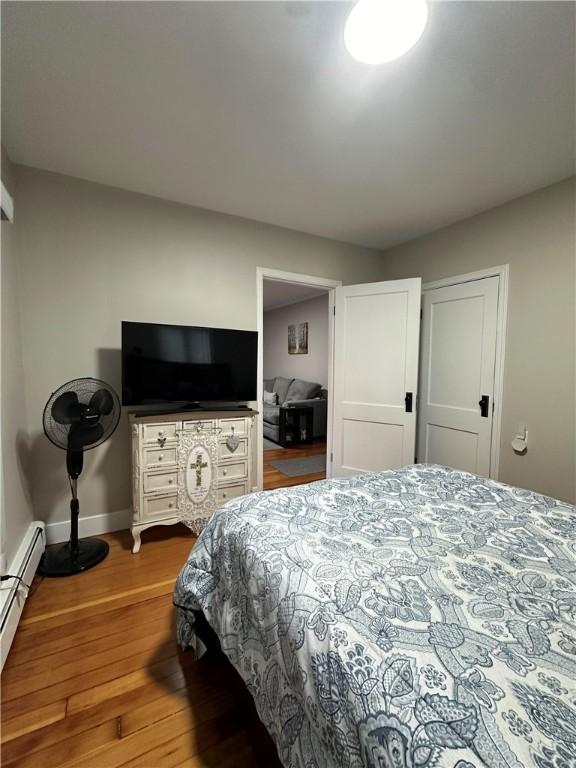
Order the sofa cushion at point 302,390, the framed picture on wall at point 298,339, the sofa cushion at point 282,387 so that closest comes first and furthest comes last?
1. the sofa cushion at point 302,390
2. the sofa cushion at point 282,387
3. the framed picture on wall at point 298,339

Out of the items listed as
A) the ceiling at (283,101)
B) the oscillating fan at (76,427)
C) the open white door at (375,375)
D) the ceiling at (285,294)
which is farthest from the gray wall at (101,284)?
the ceiling at (285,294)

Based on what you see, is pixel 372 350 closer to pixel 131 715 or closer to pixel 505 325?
pixel 505 325

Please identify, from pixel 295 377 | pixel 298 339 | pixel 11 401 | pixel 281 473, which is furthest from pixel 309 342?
pixel 11 401

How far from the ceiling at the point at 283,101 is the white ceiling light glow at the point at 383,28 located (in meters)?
0.07

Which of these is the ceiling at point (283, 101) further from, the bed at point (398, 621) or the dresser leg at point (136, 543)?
the dresser leg at point (136, 543)

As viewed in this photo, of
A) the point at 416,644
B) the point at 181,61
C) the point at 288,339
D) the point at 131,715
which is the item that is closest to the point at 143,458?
the point at 131,715

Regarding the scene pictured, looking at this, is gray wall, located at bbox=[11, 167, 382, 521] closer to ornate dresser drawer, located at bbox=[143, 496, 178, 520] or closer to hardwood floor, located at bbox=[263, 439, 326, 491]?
ornate dresser drawer, located at bbox=[143, 496, 178, 520]

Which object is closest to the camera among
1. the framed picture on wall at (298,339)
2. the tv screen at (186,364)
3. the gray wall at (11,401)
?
the gray wall at (11,401)

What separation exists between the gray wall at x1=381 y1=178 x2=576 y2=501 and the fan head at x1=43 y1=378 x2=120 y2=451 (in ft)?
9.47

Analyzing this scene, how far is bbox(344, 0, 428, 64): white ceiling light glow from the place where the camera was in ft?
3.65

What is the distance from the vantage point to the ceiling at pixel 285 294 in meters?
5.36

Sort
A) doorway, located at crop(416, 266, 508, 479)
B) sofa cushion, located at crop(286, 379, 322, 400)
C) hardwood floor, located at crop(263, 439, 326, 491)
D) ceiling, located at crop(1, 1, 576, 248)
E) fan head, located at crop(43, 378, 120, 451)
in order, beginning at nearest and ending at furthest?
ceiling, located at crop(1, 1, 576, 248) → fan head, located at crop(43, 378, 120, 451) → doorway, located at crop(416, 266, 508, 479) → hardwood floor, located at crop(263, 439, 326, 491) → sofa cushion, located at crop(286, 379, 322, 400)

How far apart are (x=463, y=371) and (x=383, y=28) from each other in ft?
7.75

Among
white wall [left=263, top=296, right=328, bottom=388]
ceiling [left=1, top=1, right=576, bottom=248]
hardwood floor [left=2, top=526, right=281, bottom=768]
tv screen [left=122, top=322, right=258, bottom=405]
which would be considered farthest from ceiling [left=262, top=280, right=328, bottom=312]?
hardwood floor [left=2, top=526, right=281, bottom=768]
